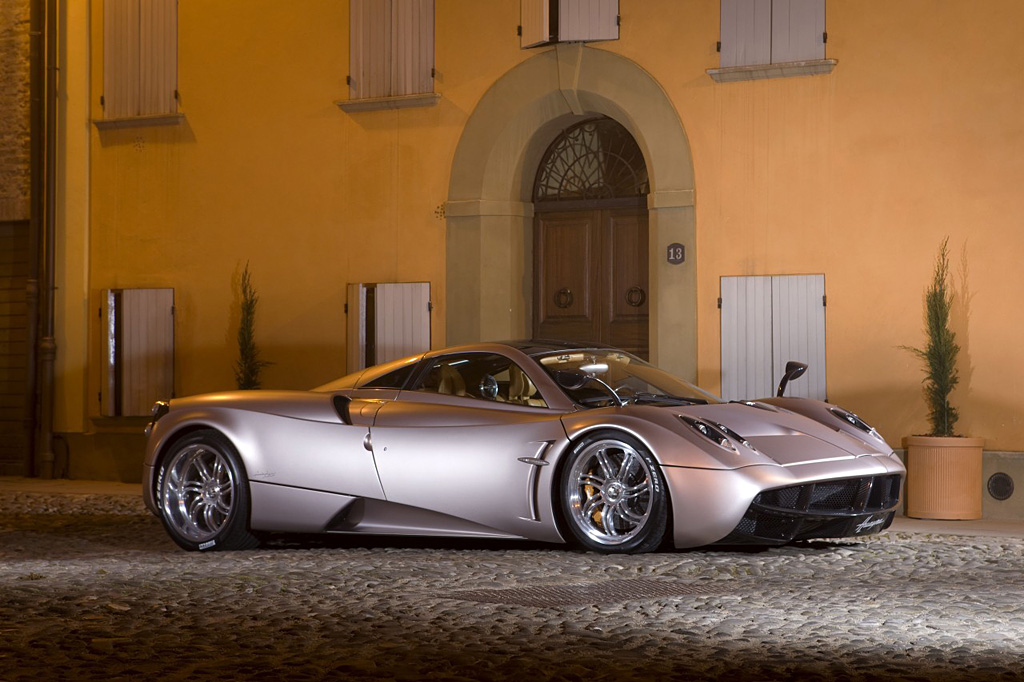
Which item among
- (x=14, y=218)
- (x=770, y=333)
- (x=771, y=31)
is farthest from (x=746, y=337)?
(x=14, y=218)

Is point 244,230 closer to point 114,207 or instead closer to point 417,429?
point 114,207

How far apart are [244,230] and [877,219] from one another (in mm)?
6761

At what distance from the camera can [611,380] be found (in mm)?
8305

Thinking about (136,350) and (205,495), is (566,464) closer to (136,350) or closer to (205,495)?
(205,495)

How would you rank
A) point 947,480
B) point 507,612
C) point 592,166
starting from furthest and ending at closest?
point 592,166 → point 947,480 → point 507,612

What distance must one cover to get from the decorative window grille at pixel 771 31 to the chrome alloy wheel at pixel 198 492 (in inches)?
259

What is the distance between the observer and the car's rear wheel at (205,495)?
8.38m

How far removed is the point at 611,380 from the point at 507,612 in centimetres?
272

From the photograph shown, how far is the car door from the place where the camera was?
7711mm

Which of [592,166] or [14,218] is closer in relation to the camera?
[592,166]

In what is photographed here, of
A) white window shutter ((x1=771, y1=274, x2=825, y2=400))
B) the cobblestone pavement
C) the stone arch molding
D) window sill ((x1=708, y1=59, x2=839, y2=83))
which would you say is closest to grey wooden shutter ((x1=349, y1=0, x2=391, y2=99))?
the stone arch molding

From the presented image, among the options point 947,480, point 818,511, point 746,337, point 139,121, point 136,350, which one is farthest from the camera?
point 139,121

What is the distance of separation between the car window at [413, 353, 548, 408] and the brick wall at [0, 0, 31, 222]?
9019 mm

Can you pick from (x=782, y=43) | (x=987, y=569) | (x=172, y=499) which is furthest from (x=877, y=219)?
(x=172, y=499)
